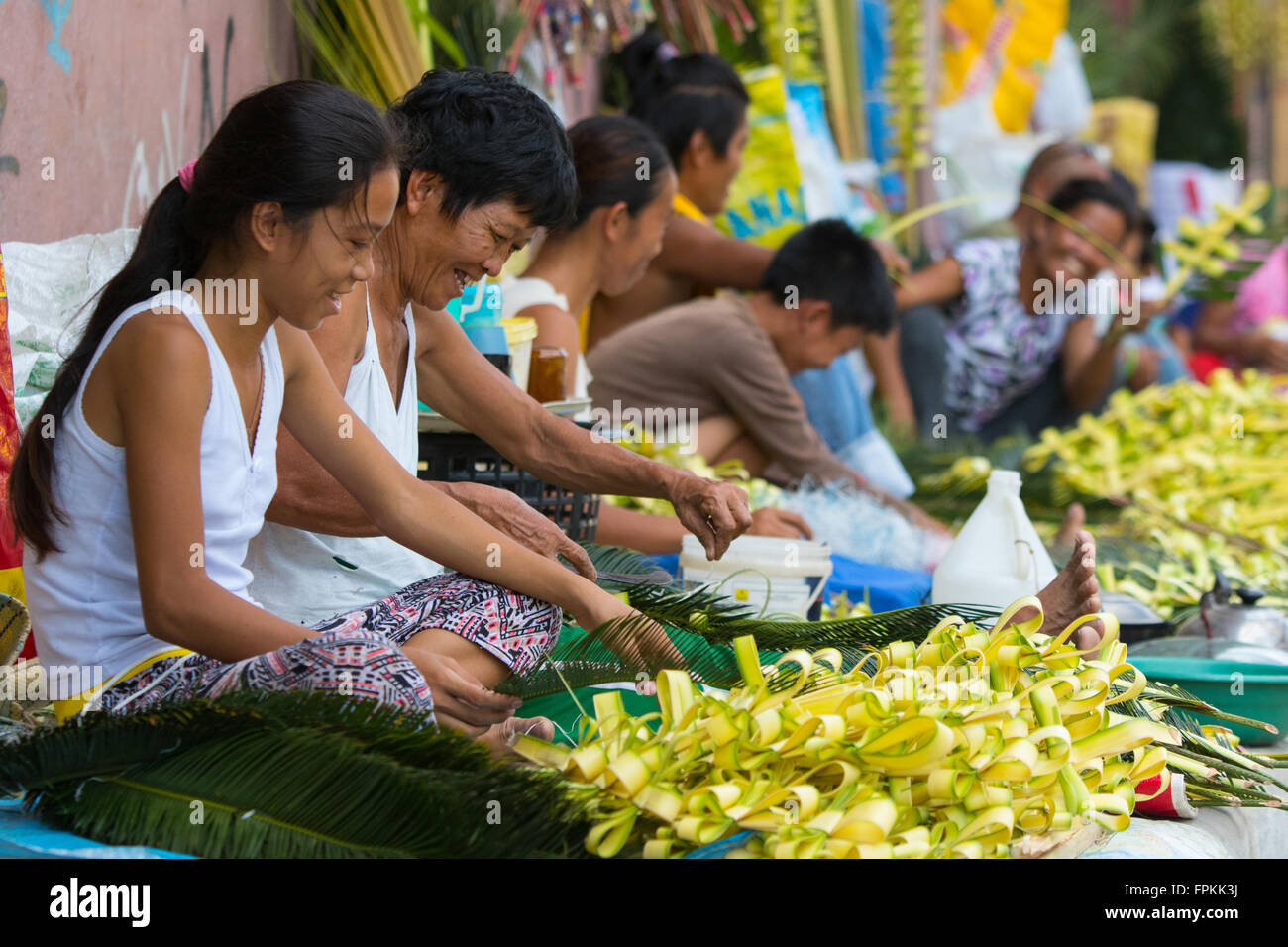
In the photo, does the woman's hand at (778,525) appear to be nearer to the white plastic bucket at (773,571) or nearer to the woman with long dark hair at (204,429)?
the white plastic bucket at (773,571)

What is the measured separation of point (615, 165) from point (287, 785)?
7.36 feet

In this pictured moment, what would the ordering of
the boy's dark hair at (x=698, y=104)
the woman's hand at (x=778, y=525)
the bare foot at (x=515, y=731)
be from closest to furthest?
the bare foot at (x=515, y=731), the woman's hand at (x=778, y=525), the boy's dark hair at (x=698, y=104)

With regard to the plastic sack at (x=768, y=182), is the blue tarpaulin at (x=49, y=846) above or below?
below

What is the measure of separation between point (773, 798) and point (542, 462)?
3.27ft

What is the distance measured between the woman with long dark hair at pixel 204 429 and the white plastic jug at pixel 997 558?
1.09m

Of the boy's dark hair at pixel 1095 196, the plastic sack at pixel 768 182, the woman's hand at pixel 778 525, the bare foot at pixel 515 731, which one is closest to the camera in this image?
the bare foot at pixel 515 731

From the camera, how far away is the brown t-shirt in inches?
150

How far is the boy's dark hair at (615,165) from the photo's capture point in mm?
3311

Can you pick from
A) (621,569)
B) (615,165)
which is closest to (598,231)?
(615,165)

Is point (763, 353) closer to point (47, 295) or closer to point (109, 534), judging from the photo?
point (47, 295)

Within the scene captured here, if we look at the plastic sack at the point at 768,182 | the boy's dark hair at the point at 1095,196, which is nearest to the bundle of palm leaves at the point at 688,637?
the plastic sack at the point at 768,182

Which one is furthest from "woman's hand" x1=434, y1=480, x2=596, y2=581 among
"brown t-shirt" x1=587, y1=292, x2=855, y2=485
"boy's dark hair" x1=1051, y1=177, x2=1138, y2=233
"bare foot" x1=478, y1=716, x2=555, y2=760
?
"boy's dark hair" x1=1051, y1=177, x2=1138, y2=233

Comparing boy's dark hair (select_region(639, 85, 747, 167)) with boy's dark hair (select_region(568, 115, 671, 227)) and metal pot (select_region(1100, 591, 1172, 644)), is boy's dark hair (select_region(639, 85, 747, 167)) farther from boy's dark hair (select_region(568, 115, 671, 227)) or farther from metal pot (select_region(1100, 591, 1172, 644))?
metal pot (select_region(1100, 591, 1172, 644))
